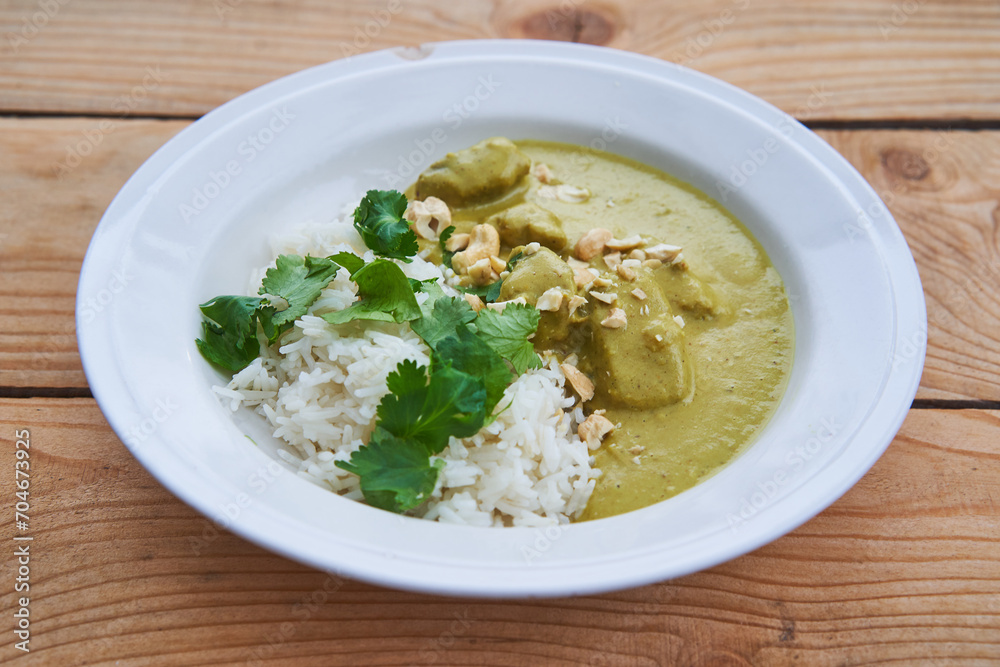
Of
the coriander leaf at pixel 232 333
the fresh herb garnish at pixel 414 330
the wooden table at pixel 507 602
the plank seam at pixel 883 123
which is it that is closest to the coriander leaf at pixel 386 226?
the fresh herb garnish at pixel 414 330

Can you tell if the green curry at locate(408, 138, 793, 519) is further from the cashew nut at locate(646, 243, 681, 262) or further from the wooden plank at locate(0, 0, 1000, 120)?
the wooden plank at locate(0, 0, 1000, 120)

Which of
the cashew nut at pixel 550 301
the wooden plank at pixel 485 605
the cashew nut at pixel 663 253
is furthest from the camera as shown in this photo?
the cashew nut at pixel 663 253

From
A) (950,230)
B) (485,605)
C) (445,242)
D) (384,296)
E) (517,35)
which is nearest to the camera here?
(485,605)

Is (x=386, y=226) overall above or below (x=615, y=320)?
above

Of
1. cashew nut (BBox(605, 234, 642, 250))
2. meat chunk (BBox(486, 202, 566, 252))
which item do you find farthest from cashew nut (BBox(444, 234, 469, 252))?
cashew nut (BBox(605, 234, 642, 250))

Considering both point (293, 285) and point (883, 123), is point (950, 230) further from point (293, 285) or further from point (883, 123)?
point (293, 285)

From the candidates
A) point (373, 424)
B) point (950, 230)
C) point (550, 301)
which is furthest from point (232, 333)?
point (950, 230)

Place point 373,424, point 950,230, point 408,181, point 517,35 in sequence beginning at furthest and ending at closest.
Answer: point 517,35, point 408,181, point 950,230, point 373,424

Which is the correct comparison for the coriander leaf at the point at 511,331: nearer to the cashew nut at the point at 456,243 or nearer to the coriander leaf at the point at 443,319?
A: the coriander leaf at the point at 443,319
